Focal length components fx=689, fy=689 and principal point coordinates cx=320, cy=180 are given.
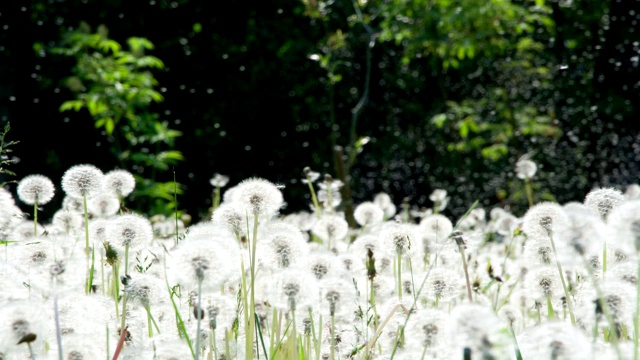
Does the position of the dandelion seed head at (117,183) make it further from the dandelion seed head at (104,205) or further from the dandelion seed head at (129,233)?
the dandelion seed head at (129,233)

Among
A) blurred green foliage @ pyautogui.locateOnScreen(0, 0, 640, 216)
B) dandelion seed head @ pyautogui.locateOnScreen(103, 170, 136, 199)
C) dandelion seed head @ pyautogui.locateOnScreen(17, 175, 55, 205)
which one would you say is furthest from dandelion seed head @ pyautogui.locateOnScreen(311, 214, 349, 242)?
blurred green foliage @ pyautogui.locateOnScreen(0, 0, 640, 216)

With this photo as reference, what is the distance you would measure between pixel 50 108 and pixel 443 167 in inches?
357

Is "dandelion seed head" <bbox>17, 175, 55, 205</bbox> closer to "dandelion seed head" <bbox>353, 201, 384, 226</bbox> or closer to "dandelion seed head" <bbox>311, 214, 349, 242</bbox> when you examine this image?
"dandelion seed head" <bbox>311, 214, 349, 242</bbox>

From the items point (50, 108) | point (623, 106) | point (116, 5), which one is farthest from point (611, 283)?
point (623, 106)

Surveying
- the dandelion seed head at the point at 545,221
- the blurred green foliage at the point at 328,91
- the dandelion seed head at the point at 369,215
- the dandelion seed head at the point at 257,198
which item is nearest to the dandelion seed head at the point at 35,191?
the dandelion seed head at the point at 257,198

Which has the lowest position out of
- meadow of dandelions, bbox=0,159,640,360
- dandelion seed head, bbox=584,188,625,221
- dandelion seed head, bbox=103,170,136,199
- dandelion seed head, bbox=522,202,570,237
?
meadow of dandelions, bbox=0,159,640,360

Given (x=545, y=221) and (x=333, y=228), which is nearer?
(x=545, y=221)

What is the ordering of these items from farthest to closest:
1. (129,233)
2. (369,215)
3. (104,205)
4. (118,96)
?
1. (118,96)
2. (369,215)
3. (104,205)
4. (129,233)

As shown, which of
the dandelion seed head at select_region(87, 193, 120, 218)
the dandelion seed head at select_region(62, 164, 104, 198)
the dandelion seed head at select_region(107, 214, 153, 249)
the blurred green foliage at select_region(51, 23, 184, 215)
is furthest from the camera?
the blurred green foliage at select_region(51, 23, 184, 215)

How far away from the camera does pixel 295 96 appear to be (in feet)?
37.4

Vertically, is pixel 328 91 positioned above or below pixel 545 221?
above

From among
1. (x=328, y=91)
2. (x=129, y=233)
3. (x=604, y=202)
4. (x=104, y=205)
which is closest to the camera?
(x=604, y=202)

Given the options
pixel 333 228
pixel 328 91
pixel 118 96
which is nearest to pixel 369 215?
pixel 333 228

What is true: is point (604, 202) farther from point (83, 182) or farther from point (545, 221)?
point (83, 182)
